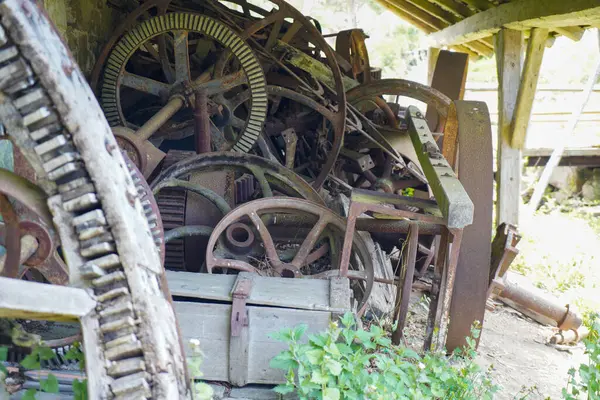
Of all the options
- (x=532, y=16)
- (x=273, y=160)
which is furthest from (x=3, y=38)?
(x=532, y=16)

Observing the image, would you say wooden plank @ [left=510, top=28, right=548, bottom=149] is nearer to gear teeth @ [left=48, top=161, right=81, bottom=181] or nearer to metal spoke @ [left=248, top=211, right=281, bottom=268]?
metal spoke @ [left=248, top=211, right=281, bottom=268]

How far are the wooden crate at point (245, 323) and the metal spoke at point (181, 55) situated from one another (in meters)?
2.22

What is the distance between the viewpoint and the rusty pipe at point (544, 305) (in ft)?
14.3

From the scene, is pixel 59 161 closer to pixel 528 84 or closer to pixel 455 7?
pixel 528 84

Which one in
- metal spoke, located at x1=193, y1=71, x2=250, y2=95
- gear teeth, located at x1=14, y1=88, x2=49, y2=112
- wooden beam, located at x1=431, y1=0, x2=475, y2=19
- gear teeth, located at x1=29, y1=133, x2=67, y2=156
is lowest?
gear teeth, located at x1=29, y1=133, x2=67, y2=156

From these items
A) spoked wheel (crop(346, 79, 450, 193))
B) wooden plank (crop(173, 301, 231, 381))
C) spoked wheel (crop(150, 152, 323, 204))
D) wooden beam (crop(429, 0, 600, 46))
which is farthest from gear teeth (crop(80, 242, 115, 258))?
wooden beam (crop(429, 0, 600, 46))

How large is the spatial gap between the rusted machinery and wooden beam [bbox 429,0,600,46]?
1.21 meters

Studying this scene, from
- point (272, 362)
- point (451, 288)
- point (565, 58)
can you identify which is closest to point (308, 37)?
point (451, 288)

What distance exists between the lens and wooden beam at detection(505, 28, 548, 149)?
18.7 ft

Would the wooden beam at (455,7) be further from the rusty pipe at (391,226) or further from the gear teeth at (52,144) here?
the gear teeth at (52,144)

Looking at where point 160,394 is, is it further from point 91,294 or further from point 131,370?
point 91,294

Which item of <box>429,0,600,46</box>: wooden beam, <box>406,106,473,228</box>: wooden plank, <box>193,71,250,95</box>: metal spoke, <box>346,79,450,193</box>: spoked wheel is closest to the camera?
<box>406,106,473,228</box>: wooden plank

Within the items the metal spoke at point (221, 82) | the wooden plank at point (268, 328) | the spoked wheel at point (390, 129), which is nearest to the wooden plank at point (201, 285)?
the wooden plank at point (268, 328)

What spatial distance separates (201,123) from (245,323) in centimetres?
213
